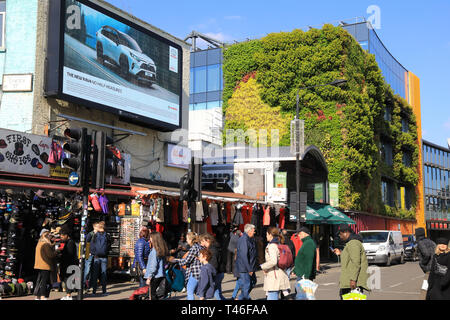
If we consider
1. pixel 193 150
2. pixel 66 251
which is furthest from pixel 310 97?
pixel 66 251

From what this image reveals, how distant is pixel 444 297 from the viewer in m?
7.27

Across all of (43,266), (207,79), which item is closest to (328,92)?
(207,79)

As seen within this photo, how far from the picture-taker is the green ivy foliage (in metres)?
37.6

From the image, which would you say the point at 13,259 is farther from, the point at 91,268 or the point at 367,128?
the point at 367,128

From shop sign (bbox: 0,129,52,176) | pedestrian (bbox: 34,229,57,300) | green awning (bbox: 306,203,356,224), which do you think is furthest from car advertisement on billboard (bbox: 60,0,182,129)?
green awning (bbox: 306,203,356,224)

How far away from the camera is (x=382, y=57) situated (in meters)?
55.1

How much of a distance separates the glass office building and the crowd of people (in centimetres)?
5164

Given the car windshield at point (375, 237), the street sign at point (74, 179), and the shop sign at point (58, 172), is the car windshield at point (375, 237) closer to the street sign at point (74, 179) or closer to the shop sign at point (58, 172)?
the shop sign at point (58, 172)

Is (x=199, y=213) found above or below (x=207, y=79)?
below

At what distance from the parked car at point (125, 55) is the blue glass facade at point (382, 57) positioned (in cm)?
3353

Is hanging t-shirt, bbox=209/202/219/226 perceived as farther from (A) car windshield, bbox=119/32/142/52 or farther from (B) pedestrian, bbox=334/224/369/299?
(B) pedestrian, bbox=334/224/369/299

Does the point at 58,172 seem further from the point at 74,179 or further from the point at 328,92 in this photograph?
the point at 328,92

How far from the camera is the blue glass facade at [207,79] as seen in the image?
4744 cm

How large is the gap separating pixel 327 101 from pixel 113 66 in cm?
2092
